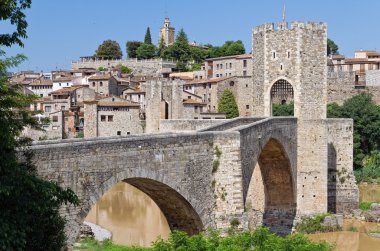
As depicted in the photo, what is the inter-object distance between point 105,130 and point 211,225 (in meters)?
33.2

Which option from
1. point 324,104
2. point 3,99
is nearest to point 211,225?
point 3,99

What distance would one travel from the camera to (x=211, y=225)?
16.0m

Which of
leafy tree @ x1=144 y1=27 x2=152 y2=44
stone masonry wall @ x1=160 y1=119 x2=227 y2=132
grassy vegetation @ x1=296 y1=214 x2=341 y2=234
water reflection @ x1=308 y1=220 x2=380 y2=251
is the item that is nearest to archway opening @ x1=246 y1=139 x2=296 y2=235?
grassy vegetation @ x1=296 y1=214 x2=341 y2=234

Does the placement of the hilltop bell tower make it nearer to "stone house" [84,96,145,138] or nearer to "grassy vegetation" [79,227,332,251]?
"stone house" [84,96,145,138]

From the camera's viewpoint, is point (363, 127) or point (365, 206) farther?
point (363, 127)

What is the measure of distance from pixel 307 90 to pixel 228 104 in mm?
26285

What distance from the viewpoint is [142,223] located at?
2942cm

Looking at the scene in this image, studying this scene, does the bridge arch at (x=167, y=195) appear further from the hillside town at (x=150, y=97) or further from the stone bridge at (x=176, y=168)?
the hillside town at (x=150, y=97)

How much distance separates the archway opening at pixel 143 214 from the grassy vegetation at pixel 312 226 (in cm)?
521

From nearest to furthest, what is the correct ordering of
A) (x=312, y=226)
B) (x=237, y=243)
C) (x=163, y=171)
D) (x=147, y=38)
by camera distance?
1. (x=237, y=243)
2. (x=163, y=171)
3. (x=312, y=226)
4. (x=147, y=38)

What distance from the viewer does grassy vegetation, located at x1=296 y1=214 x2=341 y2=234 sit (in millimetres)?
26234

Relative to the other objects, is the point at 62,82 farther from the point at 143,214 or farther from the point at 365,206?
the point at 365,206

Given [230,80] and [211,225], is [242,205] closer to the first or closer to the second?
[211,225]

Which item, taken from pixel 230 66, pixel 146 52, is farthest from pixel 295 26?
pixel 146 52
